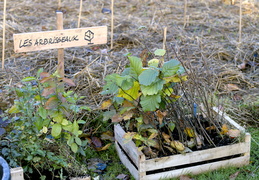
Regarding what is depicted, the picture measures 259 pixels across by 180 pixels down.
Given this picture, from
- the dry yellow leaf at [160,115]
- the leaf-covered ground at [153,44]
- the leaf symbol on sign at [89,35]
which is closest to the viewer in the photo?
the dry yellow leaf at [160,115]

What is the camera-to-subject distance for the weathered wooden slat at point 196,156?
2908 millimetres

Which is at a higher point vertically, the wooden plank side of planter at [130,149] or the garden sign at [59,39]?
the garden sign at [59,39]

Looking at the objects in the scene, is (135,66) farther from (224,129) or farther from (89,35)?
(224,129)

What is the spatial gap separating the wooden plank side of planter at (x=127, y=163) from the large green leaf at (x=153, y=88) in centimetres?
63

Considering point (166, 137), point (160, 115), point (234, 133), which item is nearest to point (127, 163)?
point (166, 137)

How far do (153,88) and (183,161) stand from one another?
648 millimetres

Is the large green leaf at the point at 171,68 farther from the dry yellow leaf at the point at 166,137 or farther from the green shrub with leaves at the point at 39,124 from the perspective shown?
the green shrub with leaves at the point at 39,124

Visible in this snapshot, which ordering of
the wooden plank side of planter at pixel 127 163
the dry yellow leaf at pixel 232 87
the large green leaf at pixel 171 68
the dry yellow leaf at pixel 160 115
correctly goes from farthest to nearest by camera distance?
1. the dry yellow leaf at pixel 232 87
2. the wooden plank side of planter at pixel 127 163
3. the dry yellow leaf at pixel 160 115
4. the large green leaf at pixel 171 68

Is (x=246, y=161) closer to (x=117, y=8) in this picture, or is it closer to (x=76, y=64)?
(x=76, y=64)

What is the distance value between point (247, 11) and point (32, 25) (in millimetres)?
3730

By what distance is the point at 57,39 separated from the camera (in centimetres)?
310

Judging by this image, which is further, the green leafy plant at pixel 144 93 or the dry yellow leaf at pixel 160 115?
the dry yellow leaf at pixel 160 115

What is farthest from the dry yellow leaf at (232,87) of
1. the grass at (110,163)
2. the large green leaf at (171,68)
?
the large green leaf at (171,68)

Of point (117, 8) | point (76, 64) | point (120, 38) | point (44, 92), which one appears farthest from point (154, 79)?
point (117, 8)
